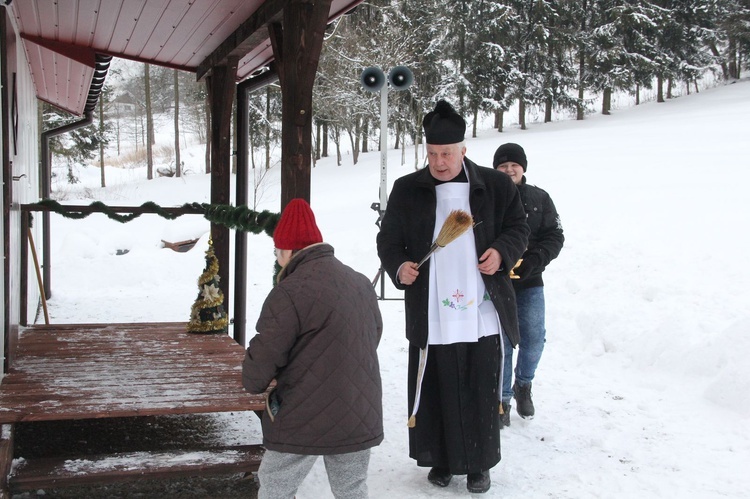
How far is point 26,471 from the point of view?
11.0ft

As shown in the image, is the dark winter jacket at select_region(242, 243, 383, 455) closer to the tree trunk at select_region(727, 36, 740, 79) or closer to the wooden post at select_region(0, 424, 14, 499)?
the wooden post at select_region(0, 424, 14, 499)

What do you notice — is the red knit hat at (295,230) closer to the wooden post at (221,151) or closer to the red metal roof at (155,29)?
the red metal roof at (155,29)

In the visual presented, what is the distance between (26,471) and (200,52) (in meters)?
4.14

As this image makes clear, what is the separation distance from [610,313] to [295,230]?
5.08 meters

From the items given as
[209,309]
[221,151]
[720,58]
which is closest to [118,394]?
[209,309]

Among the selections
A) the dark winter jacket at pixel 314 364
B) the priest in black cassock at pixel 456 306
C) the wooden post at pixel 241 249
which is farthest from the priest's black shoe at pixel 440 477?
the wooden post at pixel 241 249

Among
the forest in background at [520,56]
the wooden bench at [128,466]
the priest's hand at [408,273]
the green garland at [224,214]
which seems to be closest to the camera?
the wooden bench at [128,466]

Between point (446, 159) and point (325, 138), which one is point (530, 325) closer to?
point (446, 159)

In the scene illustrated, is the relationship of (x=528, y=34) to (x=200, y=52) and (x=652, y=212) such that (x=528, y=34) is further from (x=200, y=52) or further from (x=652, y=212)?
(x=200, y=52)

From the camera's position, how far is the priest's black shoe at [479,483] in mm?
3570

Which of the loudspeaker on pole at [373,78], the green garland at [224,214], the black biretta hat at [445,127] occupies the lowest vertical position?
the green garland at [224,214]

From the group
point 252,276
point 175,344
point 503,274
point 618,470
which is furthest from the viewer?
point 252,276

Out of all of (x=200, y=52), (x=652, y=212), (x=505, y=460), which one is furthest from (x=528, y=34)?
(x=505, y=460)

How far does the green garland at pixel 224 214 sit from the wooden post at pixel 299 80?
0.44 metres
